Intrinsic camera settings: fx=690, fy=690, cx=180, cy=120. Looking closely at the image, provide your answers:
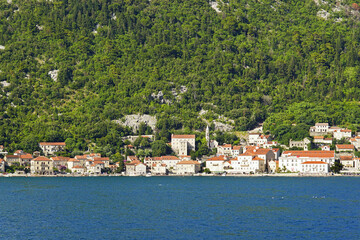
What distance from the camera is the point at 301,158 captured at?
11812 centimetres

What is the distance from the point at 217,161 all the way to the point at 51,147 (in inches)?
1313

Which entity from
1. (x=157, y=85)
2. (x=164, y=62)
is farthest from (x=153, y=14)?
(x=157, y=85)

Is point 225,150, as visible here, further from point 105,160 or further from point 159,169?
point 105,160

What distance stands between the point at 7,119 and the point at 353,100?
76.1 m

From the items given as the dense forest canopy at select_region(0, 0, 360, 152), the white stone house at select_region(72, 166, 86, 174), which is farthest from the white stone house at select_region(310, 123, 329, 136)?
the white stone house at select_region(72, 166, 86, 174)

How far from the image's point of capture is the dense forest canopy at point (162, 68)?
145 meters

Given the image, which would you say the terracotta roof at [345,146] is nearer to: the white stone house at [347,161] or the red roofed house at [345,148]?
the red roofed house at [345,148]

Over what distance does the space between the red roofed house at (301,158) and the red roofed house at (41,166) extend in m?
41.6

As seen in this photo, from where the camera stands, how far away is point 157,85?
158m

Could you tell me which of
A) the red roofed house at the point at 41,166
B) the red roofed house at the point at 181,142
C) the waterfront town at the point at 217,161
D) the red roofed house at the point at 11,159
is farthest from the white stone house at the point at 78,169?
the red roofed house at the point at 181,142

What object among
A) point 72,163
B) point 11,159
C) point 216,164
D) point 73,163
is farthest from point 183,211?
point 11,159

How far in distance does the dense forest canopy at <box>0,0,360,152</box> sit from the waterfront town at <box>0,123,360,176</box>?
18.6 feet

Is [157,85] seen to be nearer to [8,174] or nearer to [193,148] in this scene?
[193,148]

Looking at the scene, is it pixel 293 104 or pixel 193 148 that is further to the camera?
pixel 293 104
